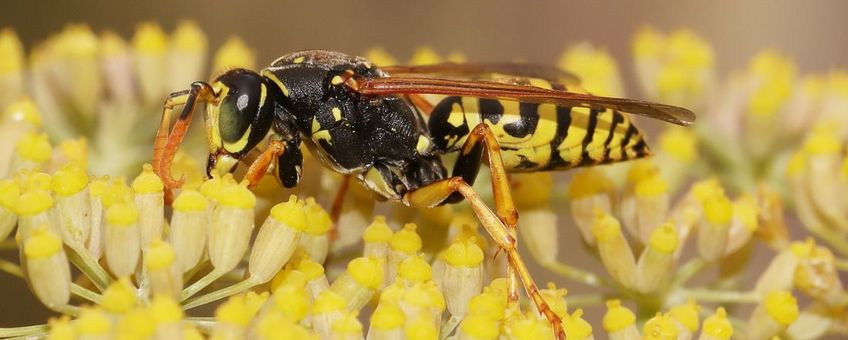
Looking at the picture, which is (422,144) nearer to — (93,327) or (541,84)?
(541,84)

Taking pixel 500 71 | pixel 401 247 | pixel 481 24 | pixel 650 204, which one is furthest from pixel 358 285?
pixel 481 24

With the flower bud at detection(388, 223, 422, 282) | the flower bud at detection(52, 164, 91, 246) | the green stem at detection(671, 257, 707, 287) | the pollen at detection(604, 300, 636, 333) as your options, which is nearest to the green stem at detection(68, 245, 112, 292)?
the flower bud at detection(52, 164, 91, 246)

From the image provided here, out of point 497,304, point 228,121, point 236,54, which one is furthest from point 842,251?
point 236,54

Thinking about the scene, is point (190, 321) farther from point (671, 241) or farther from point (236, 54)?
point (236, 54)

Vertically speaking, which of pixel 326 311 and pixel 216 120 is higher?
pixel 216 120

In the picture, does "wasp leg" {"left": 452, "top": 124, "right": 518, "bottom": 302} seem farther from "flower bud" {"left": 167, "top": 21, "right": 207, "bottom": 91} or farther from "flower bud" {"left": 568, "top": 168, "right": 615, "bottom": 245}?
"flower bud" {"left": 167, "top": 21, "right": 207, "bottom": 91}

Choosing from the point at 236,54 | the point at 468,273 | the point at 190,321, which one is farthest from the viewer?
the point at 236,54

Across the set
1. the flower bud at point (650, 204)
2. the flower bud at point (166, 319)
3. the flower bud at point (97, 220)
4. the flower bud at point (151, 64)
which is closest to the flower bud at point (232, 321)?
the flower bud at point (166, 319)
